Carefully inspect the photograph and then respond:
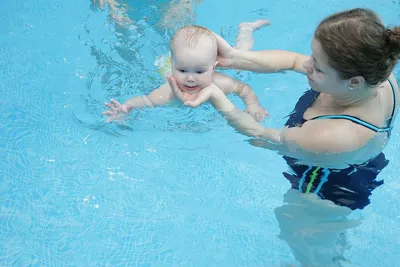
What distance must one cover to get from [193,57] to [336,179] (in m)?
1.05

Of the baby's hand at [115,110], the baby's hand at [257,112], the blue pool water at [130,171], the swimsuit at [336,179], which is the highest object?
the swimsuit at [336,179]

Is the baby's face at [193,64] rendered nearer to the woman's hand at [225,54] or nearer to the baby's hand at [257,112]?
the woman's hand at [225,54]

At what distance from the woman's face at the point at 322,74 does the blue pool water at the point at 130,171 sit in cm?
132

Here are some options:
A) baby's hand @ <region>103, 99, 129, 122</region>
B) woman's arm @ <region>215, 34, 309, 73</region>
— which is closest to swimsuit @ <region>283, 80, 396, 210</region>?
woman's arm @ <region>215, 34, 309, 73</region>

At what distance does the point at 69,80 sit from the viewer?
379cm

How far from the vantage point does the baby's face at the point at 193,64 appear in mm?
2629

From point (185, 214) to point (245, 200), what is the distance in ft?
1.46

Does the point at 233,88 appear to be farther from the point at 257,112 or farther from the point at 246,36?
the point at 246,36

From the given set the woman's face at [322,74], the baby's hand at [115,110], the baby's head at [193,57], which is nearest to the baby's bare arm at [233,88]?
the baby's head at [193,57]

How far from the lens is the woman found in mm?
1802

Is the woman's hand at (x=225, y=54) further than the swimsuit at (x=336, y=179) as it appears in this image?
Yes

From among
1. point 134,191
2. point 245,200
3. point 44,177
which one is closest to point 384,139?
point 245,200

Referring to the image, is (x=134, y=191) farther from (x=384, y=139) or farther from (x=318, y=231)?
(x=384, y=139)

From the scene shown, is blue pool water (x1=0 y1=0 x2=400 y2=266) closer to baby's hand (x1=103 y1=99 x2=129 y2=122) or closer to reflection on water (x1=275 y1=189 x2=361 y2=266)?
reflection on water (x1=275 y1=189 x2=361 y2=266)
